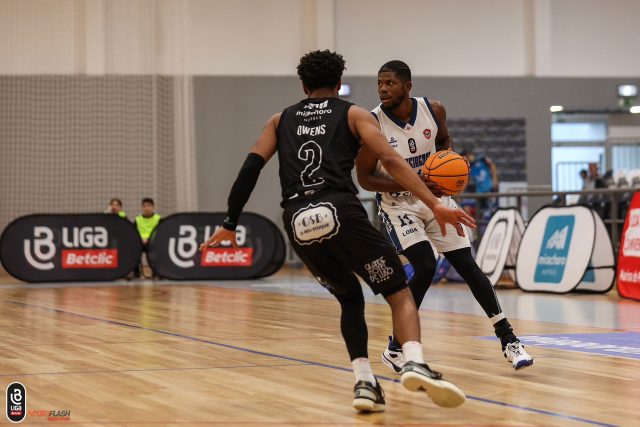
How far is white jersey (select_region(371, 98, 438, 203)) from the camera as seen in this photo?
22.3 ft

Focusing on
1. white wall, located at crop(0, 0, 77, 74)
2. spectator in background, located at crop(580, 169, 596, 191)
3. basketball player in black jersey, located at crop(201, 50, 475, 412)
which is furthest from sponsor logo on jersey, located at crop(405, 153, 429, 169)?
white wall, located at crop(0, 0, 77, 74)

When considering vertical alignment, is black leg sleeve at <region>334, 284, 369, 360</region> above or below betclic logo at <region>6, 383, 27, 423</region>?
above

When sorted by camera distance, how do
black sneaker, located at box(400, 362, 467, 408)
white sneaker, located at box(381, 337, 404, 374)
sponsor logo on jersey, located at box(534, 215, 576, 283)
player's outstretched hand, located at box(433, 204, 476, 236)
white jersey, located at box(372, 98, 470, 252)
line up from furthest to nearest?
sponsor logo on jersey, located at box(534, 215, 576, 283), white jersey, located at box(372, 98, 470, 252), white sneaker, located at box(381, 337, 404, 374), player's outstretched hand, located at box(433, 204, 476, 236), black sneaker, located at box(400, 362, 467, 408)

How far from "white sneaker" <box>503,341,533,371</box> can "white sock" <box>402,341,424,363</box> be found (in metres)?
1.52

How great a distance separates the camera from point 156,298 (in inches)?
547

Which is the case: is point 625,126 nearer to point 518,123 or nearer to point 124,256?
point 518,123

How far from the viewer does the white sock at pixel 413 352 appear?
16.2 ft

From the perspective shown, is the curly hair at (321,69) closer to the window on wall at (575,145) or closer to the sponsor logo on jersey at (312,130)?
the sponsor logo on jersey at (312,130)

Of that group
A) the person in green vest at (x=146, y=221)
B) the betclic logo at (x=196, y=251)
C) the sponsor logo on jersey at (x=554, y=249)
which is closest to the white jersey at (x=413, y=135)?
the sponsor logo on jersey at (x=554, y=249)

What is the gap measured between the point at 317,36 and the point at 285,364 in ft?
56.6

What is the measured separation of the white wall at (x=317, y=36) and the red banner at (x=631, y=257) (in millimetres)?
11707

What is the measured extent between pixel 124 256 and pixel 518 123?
10142mm

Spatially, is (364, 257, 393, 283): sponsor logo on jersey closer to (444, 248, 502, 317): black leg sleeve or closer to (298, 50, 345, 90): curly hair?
(298, 50, 345, 90): curly hair

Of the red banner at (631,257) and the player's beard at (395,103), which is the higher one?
the player's beard at (395,103)
